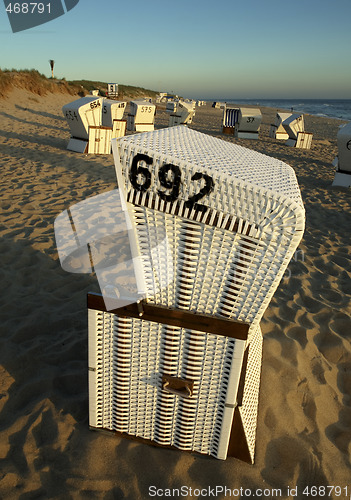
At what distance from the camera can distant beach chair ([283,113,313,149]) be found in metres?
12.8

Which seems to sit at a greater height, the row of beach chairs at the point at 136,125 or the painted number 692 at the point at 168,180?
the painted number 692 at the point at 168,180

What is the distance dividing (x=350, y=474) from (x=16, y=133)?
11592 mm

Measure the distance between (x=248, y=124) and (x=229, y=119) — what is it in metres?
1.94

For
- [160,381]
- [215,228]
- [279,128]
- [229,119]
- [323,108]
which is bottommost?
[323,108]

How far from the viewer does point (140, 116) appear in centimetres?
1311

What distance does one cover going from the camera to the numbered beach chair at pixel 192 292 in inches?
46.8

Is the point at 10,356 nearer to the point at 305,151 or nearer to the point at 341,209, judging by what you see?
the point at 341,209

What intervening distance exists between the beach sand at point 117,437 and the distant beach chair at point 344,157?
3061mm

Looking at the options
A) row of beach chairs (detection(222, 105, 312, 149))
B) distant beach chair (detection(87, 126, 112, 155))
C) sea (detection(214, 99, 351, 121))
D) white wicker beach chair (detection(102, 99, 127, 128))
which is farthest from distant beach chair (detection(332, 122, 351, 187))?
sea (detection(214, 99, 351, 121))

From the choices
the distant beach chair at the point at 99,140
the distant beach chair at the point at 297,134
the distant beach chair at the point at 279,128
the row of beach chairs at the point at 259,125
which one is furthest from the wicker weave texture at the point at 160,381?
the distant beach chair at the point at 279,128

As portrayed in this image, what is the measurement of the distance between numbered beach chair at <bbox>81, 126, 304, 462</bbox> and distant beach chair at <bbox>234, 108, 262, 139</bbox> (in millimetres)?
13516

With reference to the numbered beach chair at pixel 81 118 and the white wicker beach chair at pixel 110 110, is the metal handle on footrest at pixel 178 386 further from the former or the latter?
the white wicker beach chair at pixel 110 110

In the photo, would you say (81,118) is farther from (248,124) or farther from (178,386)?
(248,124)

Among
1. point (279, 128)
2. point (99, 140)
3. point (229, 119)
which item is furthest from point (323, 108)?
point (99, 140)
